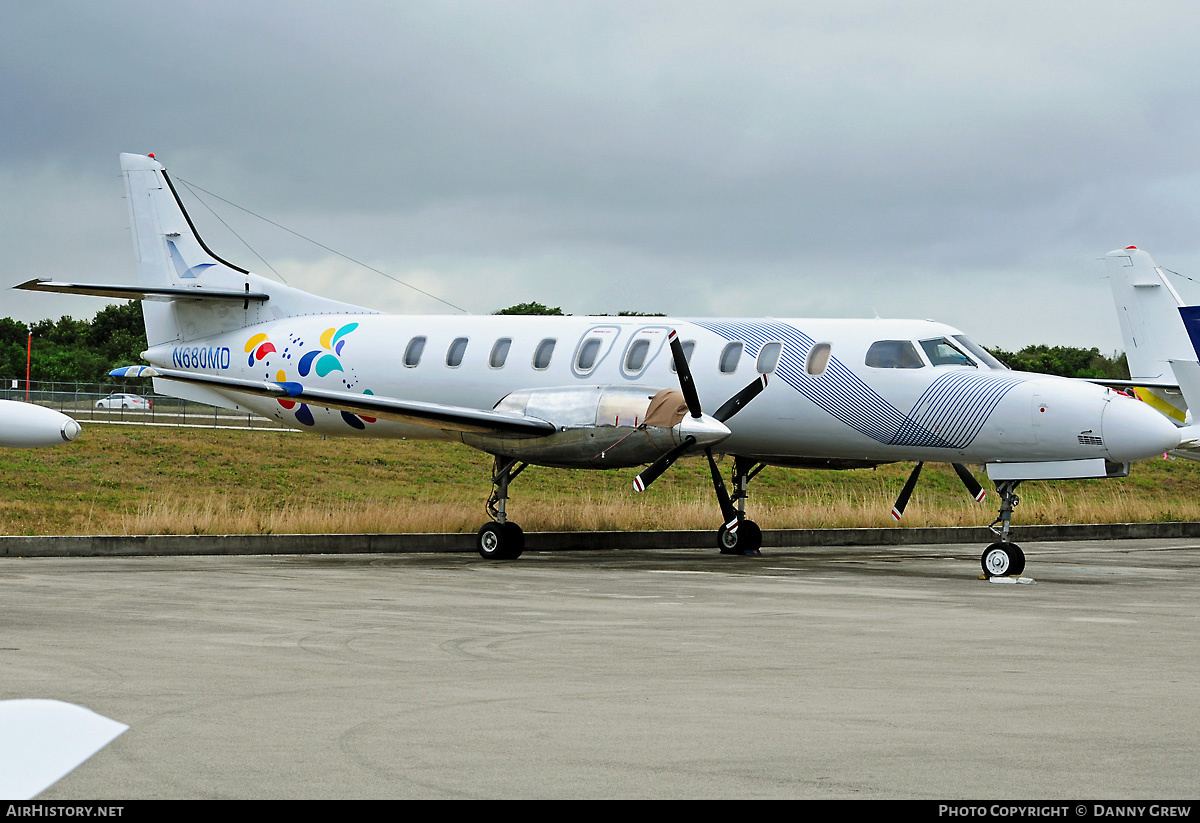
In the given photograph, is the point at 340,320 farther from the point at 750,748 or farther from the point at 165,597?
the point at 750,748

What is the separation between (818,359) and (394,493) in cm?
1765

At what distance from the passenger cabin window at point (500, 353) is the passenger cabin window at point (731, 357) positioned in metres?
3.52

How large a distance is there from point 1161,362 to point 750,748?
80.4ft

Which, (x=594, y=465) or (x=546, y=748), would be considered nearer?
(x=546, y=748)

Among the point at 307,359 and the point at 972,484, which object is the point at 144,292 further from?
the point at 972,484

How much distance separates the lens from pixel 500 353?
827 inches

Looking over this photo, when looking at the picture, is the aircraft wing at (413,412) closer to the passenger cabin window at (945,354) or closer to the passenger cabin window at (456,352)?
the passenger cabin window at (456,352)

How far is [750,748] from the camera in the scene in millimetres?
5898

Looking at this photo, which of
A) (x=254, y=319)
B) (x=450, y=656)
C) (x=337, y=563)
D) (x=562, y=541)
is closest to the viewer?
(x=450, y=656)

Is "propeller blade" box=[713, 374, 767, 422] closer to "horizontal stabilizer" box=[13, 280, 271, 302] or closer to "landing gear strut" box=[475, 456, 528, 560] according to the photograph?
"landing gear strut" box=[475, 456, 528, 560]

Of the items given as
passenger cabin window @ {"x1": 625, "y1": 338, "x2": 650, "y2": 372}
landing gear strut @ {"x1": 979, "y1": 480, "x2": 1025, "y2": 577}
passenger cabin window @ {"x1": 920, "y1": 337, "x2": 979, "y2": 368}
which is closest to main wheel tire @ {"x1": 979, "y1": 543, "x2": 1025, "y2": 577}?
landing gear strut @ {"x1": 979, "y1": 480, "x2": 1025, "y2": 577}

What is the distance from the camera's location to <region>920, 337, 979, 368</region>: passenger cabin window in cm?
1812

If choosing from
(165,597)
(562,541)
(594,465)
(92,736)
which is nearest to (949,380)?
(594,465)

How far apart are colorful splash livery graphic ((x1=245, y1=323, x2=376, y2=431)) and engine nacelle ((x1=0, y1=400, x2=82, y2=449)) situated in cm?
673
